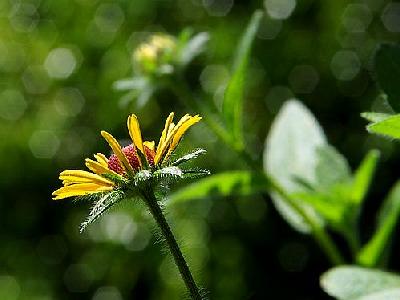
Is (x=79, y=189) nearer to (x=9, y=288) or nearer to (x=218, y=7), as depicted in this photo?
(x=9, y=288)

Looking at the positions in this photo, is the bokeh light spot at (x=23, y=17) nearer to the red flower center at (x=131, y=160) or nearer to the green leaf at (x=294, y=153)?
the green leaf at (x=294, y=153)

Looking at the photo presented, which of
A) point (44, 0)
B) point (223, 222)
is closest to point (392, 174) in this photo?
point (223, 222)

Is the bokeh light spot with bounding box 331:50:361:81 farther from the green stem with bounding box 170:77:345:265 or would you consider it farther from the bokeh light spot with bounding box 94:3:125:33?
the green stem with bounding box 170:77:345:265

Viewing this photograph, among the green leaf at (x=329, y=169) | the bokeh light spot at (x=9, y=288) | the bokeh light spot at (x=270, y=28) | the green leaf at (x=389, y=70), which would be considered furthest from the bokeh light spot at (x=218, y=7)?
the green leaf at (x=389, y=70)

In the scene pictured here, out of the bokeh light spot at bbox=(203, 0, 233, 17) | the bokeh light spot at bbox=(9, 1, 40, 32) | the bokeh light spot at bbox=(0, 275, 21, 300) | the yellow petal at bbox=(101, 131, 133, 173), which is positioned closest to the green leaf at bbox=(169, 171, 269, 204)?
the yellow petal at bbox=(101, 131, 133, 173)

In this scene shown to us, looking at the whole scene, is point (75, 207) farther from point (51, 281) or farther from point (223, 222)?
point (223, 222)
